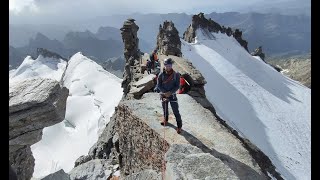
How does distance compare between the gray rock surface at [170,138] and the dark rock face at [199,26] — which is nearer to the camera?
the gray rock surface at [170,138]

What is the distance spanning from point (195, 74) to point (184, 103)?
7.46 m

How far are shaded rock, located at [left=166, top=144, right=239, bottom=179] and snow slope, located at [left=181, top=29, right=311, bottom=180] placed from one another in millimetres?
23843

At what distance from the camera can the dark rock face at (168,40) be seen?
4428cm

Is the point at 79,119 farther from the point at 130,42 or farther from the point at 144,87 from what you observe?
the point at 144,87

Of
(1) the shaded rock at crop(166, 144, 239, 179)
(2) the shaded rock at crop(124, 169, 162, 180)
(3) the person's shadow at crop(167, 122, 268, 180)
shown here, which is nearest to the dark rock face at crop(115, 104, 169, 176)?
(2) the shaded rock at crop(124, 169, 162, 180)

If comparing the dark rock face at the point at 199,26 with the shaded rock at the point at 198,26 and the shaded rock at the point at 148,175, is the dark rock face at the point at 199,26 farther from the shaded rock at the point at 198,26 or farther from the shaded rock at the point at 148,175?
the shaded rock at the point at 148,175

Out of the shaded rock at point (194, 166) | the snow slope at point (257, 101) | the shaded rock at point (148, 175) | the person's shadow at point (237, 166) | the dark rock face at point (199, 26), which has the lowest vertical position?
the snow slope at point (257, 101)

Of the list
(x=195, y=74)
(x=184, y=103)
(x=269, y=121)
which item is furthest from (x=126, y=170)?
(x=269, y=121)

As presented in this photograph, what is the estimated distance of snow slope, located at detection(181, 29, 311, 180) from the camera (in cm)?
4294

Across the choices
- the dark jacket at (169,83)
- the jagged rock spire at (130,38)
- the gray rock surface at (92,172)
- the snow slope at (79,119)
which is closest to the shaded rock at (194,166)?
the dark jacket at (169,83)

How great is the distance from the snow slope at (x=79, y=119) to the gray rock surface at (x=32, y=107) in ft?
207

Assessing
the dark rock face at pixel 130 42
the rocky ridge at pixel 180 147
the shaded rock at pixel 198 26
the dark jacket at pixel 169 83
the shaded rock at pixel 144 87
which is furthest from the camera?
the shaded rock at pixel 198 26

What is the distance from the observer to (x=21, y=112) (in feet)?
40.7
